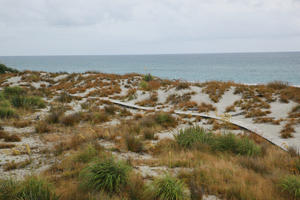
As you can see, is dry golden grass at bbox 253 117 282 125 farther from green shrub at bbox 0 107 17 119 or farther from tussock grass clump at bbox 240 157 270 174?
green shrub at bbox 0 107 17 119

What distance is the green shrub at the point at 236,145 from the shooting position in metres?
6.09

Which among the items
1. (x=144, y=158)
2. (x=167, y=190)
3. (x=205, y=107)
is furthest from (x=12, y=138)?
(x=205, y=107)

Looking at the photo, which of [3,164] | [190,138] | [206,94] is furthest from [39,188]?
[206,94]

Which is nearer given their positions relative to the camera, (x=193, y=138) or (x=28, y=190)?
(x=28, y=190)

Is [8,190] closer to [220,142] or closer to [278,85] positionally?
[220,142]

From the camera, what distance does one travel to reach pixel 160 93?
1780cm

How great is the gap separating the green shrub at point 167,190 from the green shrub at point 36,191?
1.81 meters

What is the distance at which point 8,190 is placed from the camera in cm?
372

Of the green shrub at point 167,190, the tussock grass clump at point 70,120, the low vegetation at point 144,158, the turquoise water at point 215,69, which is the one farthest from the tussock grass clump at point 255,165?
the turquoise water at point 215,69

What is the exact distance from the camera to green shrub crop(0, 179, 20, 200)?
3.60 m

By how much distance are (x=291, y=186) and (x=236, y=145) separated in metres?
2.47

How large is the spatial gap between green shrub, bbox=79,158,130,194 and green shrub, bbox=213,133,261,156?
3.48 meters

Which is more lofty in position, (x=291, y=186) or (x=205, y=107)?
(x=291, y=186)

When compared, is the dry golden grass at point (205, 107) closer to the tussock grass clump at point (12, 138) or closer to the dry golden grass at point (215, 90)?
the dry golden grass at point (215, 90)
